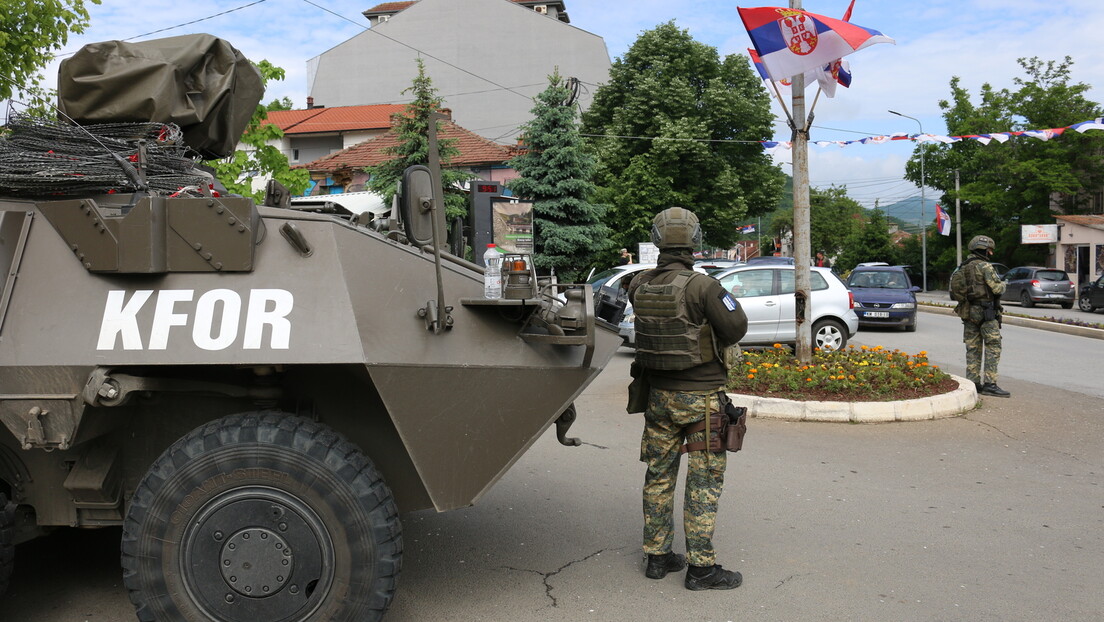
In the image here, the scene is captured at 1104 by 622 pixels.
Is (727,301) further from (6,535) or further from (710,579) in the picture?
Answer: (6,535)

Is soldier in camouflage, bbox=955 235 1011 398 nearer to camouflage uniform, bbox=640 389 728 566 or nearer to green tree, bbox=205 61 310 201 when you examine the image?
camouflage uniform, bbox=640 389 728 566

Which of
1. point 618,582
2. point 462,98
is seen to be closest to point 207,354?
point 618,582

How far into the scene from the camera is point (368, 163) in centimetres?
3178

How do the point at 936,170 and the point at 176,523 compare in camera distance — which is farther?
the point at 936,170

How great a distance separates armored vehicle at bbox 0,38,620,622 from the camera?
3.28m

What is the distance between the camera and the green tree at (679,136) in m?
27.2

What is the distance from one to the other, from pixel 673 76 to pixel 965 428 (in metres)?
24.3

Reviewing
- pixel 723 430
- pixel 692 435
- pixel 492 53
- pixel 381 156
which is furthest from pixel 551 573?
pixel 492 53

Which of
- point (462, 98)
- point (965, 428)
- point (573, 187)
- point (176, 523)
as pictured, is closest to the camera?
point (176, 523)

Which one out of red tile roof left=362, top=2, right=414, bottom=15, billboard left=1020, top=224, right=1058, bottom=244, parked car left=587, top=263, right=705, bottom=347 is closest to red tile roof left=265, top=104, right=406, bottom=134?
red tile roof left=362, top=2, right=414, bottom=15

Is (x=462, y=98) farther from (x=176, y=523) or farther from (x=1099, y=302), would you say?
(x=176, y=523)

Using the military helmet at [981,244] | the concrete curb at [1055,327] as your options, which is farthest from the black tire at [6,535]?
the concrete curb at [1055,327]

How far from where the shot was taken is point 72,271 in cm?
345

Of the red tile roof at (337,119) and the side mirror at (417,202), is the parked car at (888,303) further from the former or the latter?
the red tile roof at (337,119)
